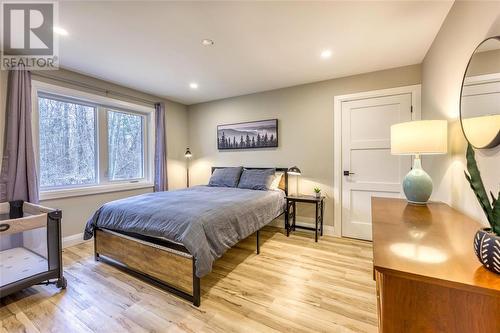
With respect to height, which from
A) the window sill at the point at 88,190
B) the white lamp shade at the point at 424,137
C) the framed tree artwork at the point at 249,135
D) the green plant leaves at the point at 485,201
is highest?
the framed tree artwork at the point at 249,135

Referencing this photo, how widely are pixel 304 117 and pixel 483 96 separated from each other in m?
2.40

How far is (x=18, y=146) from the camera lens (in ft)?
8.19

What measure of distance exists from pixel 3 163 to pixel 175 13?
8.20 feet

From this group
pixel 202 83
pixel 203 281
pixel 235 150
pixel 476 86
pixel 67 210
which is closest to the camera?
pixel 476 86

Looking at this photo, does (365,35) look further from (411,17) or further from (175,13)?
(175,13)

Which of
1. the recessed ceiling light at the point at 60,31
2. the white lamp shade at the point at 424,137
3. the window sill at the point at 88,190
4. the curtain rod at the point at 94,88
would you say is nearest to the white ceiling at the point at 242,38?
the recessed ceiling light at the point at 60,31

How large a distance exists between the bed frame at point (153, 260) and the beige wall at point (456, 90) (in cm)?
199

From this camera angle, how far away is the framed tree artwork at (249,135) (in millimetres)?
3791

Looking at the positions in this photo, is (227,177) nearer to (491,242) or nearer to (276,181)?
(276,181)

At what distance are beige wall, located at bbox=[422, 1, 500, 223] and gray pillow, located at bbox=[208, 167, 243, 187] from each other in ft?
8.53

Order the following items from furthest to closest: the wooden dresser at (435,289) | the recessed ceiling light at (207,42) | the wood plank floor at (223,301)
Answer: the recessed ceiling light at (207,42), the wood plank floor at (223,301), the wooden dresser at (435,289)

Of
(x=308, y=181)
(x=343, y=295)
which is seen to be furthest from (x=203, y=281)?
(x=308, y=181)

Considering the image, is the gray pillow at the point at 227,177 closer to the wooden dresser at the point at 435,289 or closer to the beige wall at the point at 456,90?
the beige wall at the point at 456,90

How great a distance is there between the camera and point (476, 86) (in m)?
1.29
